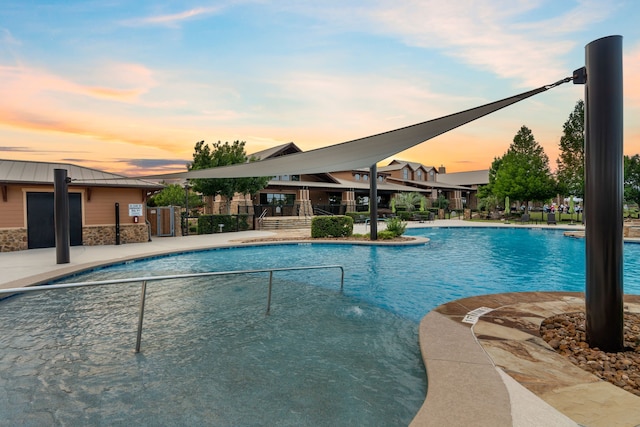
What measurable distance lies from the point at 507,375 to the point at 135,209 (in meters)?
15.3

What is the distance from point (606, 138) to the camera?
3.30 metres

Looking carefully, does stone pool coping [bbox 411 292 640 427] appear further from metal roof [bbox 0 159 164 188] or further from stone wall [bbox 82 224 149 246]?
stone wall [bbox 82 224 149 246]

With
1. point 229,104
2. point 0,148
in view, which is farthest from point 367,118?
point 0,148

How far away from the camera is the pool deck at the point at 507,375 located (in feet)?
7.95

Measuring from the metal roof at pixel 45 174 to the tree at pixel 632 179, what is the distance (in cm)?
4636

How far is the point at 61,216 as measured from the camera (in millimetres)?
9766

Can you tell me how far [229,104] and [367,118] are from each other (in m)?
6.55

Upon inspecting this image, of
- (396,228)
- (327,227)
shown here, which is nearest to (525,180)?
(396,228)

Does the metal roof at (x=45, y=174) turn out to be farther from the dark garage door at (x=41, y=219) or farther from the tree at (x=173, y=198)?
the tree at (x=173, y=198)

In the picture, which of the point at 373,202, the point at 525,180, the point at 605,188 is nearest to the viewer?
the point at 605,188

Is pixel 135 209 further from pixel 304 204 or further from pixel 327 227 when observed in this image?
pixel 304 204

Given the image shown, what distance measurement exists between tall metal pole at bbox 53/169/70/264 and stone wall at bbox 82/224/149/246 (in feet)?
14.9

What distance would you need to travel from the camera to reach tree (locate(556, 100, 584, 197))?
31.7 m

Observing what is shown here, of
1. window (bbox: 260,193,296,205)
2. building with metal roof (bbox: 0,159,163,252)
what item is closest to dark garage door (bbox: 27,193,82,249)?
building with metal roof (bbox: 0,159,163,252)
